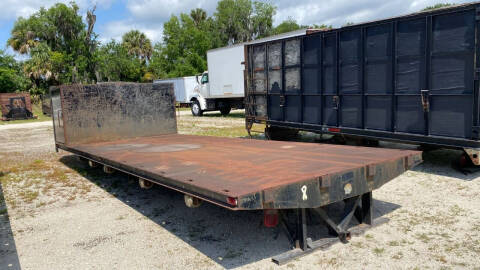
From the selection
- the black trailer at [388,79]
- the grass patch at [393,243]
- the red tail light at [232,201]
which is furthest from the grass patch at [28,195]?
the black trailer at [388,79]

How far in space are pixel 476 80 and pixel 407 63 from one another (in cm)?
131

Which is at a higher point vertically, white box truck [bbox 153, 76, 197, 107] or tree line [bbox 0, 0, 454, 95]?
tree line [bbox 0, 0, 454, 95]

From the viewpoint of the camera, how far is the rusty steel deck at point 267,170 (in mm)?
3348

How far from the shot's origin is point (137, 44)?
189 ft

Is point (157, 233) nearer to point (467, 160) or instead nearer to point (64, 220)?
point (64, 220)

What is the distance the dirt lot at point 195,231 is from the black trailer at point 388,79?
39.3 inches

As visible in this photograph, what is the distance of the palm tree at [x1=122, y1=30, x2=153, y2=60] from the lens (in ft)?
188

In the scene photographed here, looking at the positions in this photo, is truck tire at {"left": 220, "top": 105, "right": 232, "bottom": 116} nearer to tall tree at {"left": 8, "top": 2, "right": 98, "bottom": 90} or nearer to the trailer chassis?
the trailer chassis

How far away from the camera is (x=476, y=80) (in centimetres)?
632

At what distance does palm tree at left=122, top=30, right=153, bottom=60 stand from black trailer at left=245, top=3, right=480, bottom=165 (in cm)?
5029

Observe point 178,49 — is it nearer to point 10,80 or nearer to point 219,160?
point 10,80

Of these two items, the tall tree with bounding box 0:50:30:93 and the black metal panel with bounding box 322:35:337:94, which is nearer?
the black metal panel with bounding box 322:35:337:94

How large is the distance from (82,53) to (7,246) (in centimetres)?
4754

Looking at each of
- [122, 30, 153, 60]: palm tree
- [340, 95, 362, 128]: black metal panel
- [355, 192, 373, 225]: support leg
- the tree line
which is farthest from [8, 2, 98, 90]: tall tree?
[355, 192, 373, 225]: support leg
